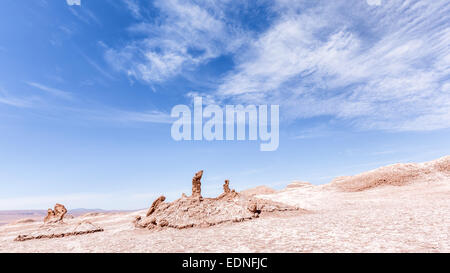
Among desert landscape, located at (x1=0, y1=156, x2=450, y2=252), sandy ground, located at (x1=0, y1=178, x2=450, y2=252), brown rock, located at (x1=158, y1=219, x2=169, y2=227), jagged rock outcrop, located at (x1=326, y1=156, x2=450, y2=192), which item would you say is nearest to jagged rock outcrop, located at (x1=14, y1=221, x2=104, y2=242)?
desert landscape, located at (x1=0, y1=156, x2=450, y2=252)

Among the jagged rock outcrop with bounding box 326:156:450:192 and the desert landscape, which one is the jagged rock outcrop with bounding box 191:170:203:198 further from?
the jagged rock outcrop with bounding box 326:156:450:192

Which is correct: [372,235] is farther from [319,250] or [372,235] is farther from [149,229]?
[149,229]

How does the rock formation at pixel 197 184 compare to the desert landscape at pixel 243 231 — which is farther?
the rock formation at pixel 197 184

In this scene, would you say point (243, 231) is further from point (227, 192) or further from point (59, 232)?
point (59, 232)

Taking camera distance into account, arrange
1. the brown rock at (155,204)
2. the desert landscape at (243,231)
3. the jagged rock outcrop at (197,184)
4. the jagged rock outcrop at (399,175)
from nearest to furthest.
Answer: the desert landscape at (243,231) < the brown rock at (155,204) < the jagged rock outcrop at (197,184) < the jagged rock outcrop at (399,175)

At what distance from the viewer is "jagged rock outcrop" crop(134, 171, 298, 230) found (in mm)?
16422

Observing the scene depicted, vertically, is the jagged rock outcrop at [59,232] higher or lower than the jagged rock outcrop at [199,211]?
lower

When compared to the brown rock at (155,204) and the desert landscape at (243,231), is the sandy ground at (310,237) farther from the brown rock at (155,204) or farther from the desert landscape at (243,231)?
the brown rock at (155,204)

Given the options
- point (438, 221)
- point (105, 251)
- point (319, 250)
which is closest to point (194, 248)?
point (105, 251)

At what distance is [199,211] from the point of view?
17.5 meters

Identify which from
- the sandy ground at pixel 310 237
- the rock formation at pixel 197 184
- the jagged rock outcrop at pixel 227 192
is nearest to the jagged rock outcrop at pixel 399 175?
the sandy ground at pixel 310 237

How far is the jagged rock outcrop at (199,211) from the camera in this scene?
53.9ft

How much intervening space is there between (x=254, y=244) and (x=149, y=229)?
28.9 feet
